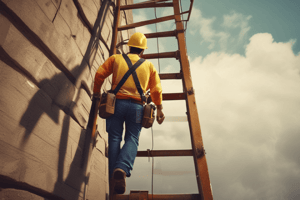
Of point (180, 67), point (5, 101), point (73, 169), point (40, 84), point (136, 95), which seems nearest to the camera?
point (5, 101)

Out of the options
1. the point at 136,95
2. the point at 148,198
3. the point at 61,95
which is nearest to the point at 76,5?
the point at 61,95

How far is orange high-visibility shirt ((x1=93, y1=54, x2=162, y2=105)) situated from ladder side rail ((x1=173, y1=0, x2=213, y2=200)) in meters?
0.57

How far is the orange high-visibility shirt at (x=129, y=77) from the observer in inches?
81.2

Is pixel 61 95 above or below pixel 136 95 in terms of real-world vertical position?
below

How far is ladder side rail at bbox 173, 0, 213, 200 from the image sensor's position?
200 cm

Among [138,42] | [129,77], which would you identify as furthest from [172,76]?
[129,77]

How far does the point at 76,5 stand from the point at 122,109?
4.33ft

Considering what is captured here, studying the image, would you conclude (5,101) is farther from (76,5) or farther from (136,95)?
(76,5)

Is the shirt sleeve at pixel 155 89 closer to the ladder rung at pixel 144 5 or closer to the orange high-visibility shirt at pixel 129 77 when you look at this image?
the orange high-visibility shirt at pixel 129 77

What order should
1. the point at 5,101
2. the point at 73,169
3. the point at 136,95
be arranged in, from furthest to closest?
the point at 136,95, the point at 73,169, the point at 5,101

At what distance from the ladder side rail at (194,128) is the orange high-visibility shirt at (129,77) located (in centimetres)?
57

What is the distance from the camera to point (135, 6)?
366cm

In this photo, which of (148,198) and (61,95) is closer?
(61,95)

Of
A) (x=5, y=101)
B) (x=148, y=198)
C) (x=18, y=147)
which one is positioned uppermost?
(x=5, y=101)
